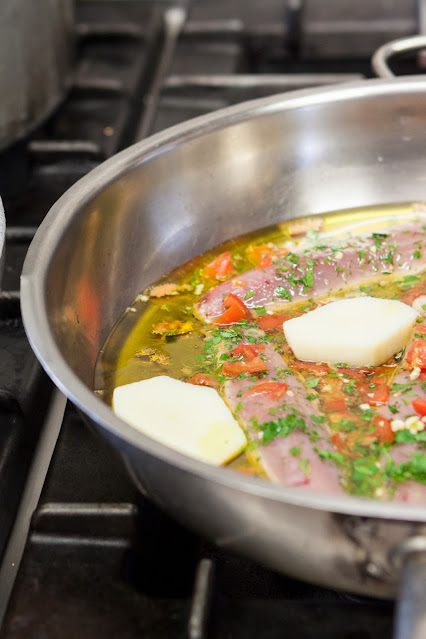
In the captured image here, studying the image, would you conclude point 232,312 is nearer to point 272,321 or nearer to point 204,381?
point 272,321

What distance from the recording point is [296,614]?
45.7 inches

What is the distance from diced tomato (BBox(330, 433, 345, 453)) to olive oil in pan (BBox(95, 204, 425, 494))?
0.09 metres

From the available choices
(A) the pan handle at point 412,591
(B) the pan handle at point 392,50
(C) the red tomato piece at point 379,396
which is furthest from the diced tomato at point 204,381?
(B) the pan handle at point 392,50

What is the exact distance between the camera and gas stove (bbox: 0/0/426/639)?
1161mm

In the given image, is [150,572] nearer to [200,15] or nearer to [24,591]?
[24,591]

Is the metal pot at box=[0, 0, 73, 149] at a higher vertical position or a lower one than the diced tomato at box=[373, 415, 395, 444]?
higher

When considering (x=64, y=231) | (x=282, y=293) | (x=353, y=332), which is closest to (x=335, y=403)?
(x=353, y=332)

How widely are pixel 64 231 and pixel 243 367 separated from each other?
423 millimetres

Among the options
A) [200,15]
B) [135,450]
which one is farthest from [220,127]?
[200,15]

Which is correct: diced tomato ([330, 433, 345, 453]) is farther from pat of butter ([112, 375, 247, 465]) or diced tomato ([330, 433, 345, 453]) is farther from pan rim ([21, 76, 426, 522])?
pan rim ([21, 76, 426, 522])

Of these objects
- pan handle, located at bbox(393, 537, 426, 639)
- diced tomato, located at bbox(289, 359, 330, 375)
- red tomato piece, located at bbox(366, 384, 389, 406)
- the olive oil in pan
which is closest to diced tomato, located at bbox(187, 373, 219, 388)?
the olive oil in pan

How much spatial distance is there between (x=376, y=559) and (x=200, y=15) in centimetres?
245

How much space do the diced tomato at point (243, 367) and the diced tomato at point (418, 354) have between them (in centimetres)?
28

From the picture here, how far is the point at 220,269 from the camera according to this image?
187 cm
